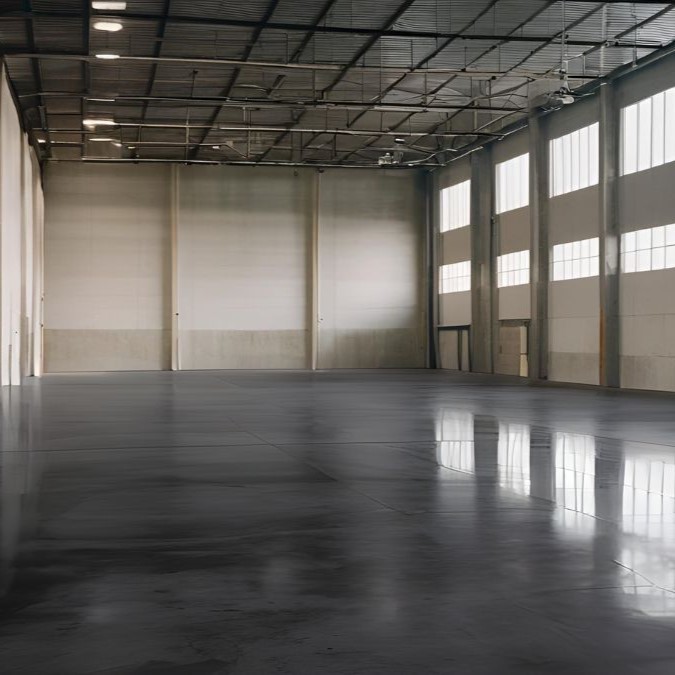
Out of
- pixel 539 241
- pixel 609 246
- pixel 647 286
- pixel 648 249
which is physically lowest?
pixel 647 286

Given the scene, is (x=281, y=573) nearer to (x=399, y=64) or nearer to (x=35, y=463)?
(x=35, y=463)

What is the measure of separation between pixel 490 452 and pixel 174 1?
20.7m

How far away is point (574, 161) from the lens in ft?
135

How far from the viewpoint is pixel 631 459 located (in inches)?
552

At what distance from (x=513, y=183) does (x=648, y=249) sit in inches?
501

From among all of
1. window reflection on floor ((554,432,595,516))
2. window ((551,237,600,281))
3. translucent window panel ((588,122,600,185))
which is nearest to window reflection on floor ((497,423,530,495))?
window reflection on floor ((554,432,595,516))

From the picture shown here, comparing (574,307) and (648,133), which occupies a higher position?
(648,133)

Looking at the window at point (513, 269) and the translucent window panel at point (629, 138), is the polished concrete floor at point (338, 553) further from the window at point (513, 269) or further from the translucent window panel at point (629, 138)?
the window at point (513, 269)

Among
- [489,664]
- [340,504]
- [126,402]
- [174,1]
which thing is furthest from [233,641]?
[174,1]

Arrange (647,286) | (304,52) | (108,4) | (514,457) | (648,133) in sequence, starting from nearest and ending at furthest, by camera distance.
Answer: (514,457) → (108,4) → (647,286) → (648,133) → (304,52)

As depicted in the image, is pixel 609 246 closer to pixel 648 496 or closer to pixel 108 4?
pixel 108 4

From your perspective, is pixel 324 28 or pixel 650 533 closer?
pixel 650 533

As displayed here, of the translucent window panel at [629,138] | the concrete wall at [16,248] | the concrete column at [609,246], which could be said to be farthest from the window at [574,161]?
the concrete wall at [16,248]

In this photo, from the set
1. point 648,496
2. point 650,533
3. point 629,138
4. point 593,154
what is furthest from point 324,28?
point 650,533
